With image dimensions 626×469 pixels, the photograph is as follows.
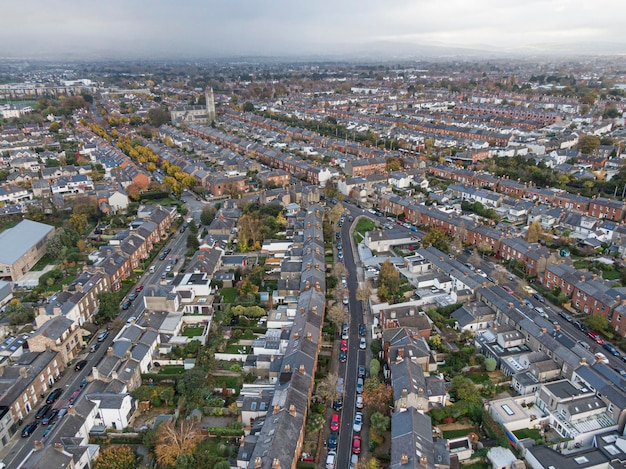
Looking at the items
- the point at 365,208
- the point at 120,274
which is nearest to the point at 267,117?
the point at 365,208

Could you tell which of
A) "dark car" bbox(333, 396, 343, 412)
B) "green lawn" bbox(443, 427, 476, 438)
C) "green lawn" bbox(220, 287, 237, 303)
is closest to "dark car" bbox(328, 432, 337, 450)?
"dark car" bbox(333, 396, 343, 412)

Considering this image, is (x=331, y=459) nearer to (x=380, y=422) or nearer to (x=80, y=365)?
(x=380, y=422)

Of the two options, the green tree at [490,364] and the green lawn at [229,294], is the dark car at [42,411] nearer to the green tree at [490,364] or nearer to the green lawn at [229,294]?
the green lawn at [229,294]

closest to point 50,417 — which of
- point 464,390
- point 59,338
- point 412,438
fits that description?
point 59,338

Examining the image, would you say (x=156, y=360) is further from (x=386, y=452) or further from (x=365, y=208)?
(x=365, y=208)

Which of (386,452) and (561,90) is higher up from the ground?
(561,90)

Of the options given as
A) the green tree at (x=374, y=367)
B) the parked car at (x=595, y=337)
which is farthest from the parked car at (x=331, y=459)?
the parked car at (x=595, y=337)
